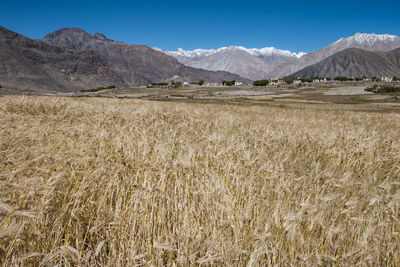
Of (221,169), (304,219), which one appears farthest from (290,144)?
(304,219)

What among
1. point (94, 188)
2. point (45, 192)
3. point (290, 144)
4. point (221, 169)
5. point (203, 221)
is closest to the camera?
point (45, 192)

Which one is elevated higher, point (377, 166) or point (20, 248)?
point (20, 248)

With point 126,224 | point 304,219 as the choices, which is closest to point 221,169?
point 304,219

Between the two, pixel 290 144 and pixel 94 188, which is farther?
pixel 290 144

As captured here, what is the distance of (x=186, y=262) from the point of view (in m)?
2.00

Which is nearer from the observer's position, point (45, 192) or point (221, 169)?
point (45, 192)

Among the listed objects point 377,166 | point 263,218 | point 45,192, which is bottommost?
point 377,166

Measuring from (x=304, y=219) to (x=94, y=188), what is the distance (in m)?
2.57

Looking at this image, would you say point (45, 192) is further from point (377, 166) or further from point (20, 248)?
point (377, 166)

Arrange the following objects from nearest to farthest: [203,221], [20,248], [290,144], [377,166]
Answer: [20,248], [203,221], [377,166], [290,144]

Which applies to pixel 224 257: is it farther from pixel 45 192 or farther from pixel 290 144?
pixel 290 144

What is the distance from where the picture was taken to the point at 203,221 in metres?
2.73

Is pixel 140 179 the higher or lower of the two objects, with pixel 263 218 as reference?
higher

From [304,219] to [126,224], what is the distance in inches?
74.3
